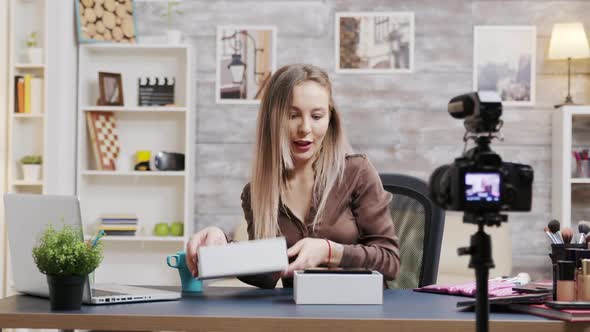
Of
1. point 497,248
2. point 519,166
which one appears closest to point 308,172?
point 519,166

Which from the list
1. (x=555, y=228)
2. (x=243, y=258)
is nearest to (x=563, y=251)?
(x=555, y=228)

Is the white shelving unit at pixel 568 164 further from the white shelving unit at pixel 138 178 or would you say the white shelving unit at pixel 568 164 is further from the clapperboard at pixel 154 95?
the clapperboard at pixel 154 95

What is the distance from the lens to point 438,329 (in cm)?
143

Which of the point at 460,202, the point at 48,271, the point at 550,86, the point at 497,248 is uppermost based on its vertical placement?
the point at 550,86

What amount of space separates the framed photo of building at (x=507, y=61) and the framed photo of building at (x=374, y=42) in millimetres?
407

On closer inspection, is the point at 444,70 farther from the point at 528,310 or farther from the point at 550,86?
the point at 528,310

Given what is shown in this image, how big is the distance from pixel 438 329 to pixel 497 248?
3215 millimetres

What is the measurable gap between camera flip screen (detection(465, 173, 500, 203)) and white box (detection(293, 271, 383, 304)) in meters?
0.42

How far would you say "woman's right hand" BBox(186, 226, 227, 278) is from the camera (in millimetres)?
1769

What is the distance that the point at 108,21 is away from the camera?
4777 mm

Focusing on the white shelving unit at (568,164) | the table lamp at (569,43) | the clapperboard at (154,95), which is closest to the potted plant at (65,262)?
the clapperboard at (154,95)

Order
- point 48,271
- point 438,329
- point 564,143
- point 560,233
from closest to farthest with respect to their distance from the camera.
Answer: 1. point 438,329
2. point 48,271
3. point 560,233
4. point 564,143

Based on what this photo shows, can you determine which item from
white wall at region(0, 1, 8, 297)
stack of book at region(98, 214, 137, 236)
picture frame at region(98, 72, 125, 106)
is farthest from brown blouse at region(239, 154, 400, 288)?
picture frame at region(98, 72, 125, 106)

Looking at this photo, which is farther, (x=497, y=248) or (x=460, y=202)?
(x=497, y=248)
